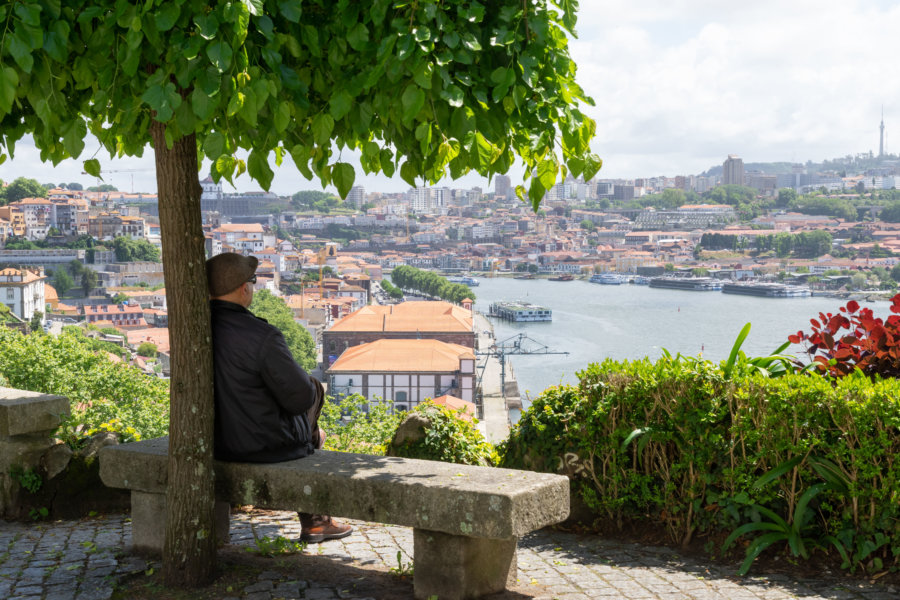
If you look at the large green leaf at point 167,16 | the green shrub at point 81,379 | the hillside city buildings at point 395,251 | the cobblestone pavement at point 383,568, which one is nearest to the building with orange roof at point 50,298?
the hillside city buildings at point 395,251

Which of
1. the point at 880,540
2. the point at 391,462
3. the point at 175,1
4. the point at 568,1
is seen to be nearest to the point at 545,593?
the point at 391,462

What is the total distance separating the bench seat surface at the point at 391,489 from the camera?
2816 millimetres

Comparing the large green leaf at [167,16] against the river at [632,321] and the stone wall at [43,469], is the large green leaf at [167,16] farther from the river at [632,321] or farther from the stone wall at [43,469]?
the river at [632,321]

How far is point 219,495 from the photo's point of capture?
336 centimetres

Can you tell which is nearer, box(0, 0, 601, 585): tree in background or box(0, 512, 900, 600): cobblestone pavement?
box(0, 0, 601, 585): tree in background

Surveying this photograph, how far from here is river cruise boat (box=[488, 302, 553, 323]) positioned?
7569 centimetres

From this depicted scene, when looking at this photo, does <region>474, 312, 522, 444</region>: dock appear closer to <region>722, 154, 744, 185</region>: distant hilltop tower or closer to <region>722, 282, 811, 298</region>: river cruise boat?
<region>722, 282, 811, 298</region>: river cruise boat

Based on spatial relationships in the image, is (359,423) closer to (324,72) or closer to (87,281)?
(324,72)

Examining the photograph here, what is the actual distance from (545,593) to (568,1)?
2006 mm

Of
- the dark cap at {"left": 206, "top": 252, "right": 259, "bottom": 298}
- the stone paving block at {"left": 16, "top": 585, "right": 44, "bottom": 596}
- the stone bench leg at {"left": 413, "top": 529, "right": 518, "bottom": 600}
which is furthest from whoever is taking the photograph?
the dark cap at {"left": 206, "top": 252, "right": 259, "bottom": 298}

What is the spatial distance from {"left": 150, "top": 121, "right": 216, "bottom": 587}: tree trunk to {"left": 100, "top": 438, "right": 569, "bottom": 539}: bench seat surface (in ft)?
0.72

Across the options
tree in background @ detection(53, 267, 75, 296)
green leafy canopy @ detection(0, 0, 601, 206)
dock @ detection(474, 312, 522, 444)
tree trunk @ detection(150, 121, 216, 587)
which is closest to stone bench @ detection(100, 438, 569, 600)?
tree trunk @ detection(150, 121, 216, 587)

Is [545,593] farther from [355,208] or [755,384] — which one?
[355,208]

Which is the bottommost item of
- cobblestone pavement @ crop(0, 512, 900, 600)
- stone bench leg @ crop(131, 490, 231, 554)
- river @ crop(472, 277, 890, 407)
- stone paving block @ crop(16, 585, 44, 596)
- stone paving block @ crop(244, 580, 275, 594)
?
river @ crop(472, 277, 890, 407)
